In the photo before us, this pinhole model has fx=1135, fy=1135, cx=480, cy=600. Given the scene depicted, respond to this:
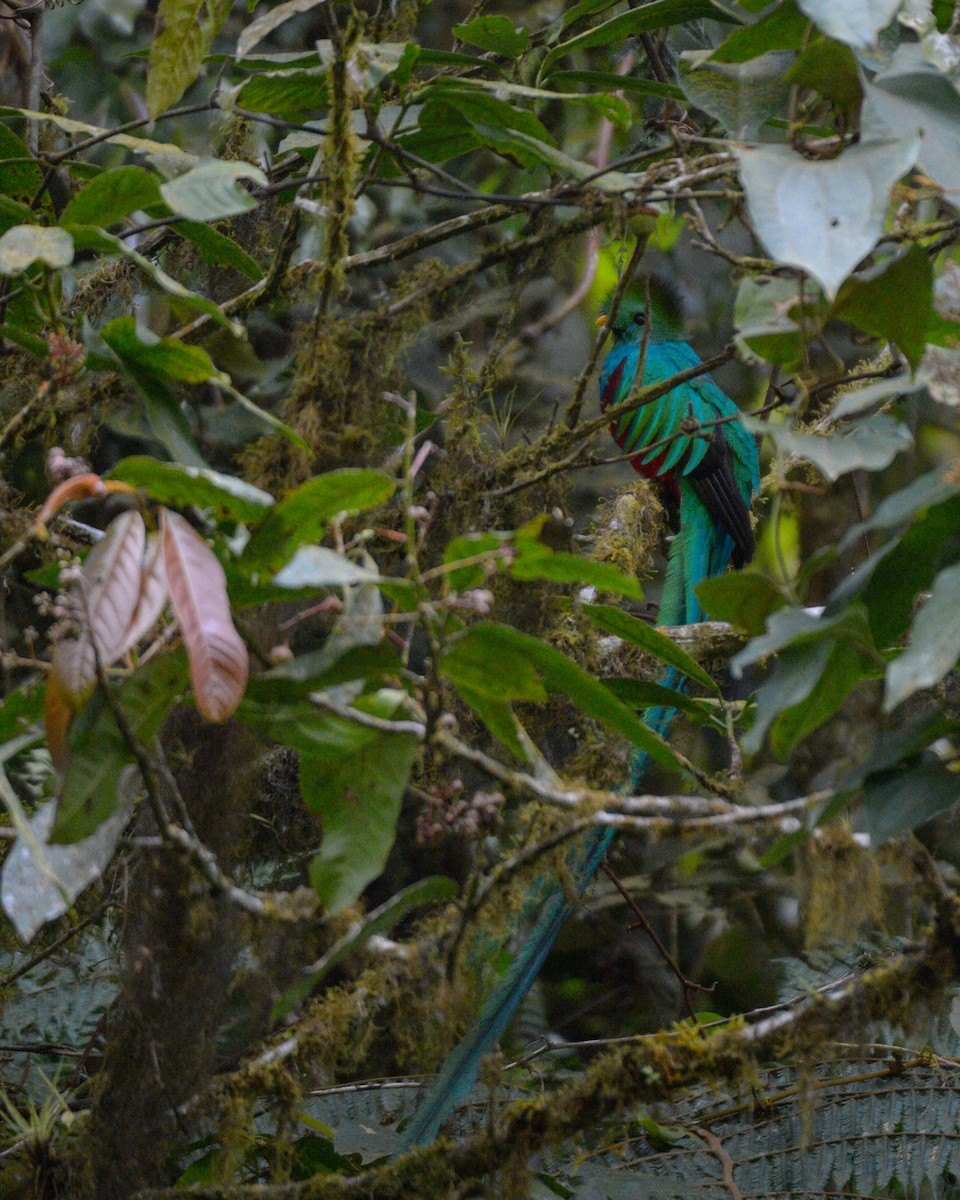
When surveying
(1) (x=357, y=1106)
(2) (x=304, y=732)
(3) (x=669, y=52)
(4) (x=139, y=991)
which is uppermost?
(3) (x=669, y=52)

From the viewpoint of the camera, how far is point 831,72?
1.17 metres

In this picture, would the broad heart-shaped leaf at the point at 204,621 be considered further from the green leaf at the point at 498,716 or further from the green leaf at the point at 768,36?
the green leaf at the point at 768,36

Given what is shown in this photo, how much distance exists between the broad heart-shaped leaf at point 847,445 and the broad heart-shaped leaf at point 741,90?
20.9 inches

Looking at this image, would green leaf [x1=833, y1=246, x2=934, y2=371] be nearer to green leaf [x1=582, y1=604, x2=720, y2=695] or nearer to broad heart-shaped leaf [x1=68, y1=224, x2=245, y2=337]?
green leaf [x1=582, y1=604, x2=720, y2=695]

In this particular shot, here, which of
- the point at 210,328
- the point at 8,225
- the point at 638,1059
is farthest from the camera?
the point at 210,328

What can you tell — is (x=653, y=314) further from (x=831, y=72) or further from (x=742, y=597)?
(x=742, y=597)

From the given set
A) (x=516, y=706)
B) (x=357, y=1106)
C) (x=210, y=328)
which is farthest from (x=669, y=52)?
(x=357, y=1106)

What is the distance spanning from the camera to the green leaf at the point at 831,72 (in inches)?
45.2

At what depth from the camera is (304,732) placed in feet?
3.22

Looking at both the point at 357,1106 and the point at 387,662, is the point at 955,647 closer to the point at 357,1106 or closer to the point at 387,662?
the point at 387,662

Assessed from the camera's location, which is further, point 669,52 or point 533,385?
point 533,385

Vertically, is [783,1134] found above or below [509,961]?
below

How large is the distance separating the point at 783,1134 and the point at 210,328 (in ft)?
5.27

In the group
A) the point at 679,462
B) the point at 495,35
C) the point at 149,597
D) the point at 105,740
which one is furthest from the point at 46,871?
the point at 679,462
